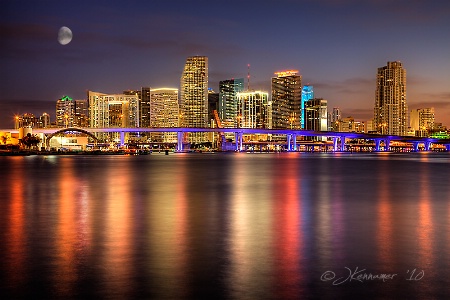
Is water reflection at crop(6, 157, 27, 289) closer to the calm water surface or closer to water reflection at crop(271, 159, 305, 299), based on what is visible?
the calm water surface

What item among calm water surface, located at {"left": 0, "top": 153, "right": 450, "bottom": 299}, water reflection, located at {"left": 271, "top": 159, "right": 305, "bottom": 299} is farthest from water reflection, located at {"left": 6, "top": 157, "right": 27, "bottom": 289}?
water reflection, located at {"left": 271, "top": 159, "right": 305, "bottom": 299}

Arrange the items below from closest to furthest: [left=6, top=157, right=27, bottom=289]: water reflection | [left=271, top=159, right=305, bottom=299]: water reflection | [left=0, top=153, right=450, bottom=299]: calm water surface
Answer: [left=0, top=153, right=450, bottom=299]: calm water surface
[left=271, top=159, right=305, bottom=299]: water reflection
[left=6, top=157, right=27, bottom=289]: water reflection

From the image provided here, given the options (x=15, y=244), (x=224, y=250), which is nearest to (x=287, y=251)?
(x=224, y=250)

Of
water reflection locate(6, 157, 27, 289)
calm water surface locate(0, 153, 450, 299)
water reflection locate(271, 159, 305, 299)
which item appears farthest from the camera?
water reflection locate(6, 157, 27, 289)

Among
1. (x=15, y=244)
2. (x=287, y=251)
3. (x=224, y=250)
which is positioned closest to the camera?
(x=287, y=251)

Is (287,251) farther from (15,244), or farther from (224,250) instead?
(15,244)

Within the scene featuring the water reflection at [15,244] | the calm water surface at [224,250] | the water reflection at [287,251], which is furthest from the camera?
the water reflection at [15,244]

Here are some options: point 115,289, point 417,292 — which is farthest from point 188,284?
point 417,292

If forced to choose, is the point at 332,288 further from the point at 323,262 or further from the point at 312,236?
the point at 312,236

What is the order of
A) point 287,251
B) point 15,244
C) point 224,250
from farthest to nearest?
point 15,244
point 224,250
point 287,251

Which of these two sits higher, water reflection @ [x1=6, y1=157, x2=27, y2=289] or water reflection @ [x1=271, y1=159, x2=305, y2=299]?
water reflection @ [x1=6, y1=157, x2=27, y2=289]

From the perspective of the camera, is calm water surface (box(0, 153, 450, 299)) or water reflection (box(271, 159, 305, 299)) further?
water reflection (box(271, 159, 305, 299))

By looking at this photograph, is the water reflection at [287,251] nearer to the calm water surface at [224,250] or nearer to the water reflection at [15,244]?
the calm water surface at [224,250]

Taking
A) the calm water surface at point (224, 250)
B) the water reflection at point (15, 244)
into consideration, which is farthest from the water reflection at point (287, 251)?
the water reflection at point (15, 244)
